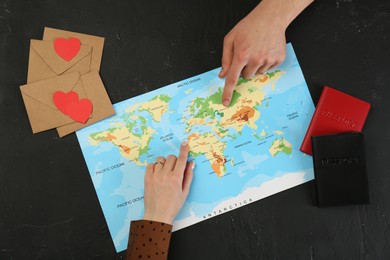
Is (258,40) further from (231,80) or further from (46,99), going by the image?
(46,99)

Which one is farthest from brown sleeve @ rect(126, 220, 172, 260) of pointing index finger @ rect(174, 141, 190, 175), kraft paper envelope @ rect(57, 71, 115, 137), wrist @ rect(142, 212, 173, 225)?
kraft paper envelope @ rect(57, 71, 115, 137)

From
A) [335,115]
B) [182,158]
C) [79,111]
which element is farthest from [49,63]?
[335,115]

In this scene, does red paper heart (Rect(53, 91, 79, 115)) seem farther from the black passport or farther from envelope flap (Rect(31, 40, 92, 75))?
the black passport

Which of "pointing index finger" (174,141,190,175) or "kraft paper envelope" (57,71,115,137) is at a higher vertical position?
"kraft paper envelope" (57,71,115,137)

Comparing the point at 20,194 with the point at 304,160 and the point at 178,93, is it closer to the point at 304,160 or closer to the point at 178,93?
the point at 178,93

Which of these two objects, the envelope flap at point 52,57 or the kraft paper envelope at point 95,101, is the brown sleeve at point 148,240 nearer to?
the kraft paper envelope at point 95,101

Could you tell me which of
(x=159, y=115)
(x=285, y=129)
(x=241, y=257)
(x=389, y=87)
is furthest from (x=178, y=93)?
(x=389, y=87)

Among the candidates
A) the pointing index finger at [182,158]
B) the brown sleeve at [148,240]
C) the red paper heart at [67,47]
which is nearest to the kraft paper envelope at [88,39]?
the red paper heart at [67,47]
